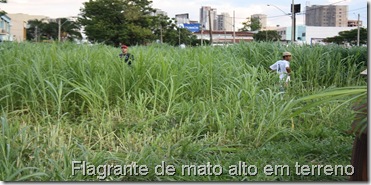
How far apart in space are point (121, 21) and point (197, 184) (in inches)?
140

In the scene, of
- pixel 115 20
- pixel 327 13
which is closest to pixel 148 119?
pixel 327 13

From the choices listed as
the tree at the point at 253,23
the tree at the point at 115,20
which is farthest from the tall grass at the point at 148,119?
the tree at the point at 115,20

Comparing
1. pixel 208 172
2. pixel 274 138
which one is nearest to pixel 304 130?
pixel 274 138

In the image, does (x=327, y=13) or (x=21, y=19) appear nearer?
(x=327, y=13)

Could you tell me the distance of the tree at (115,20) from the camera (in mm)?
4789

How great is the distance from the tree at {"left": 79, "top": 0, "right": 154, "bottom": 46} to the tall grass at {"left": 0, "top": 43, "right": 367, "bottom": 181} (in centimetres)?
106

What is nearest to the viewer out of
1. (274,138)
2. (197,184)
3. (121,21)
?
(197,184)

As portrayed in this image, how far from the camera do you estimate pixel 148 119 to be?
2732 mm

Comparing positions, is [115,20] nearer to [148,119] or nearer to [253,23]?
[253,23]

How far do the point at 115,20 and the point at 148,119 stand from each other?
8.09 feet

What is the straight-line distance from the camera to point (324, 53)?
18.9 ft

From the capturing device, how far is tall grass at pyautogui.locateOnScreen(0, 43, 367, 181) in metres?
1.95

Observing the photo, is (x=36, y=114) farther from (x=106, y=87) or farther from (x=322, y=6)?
(x=322, y=6)

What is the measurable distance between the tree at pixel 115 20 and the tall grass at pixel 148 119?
41.8 inches
